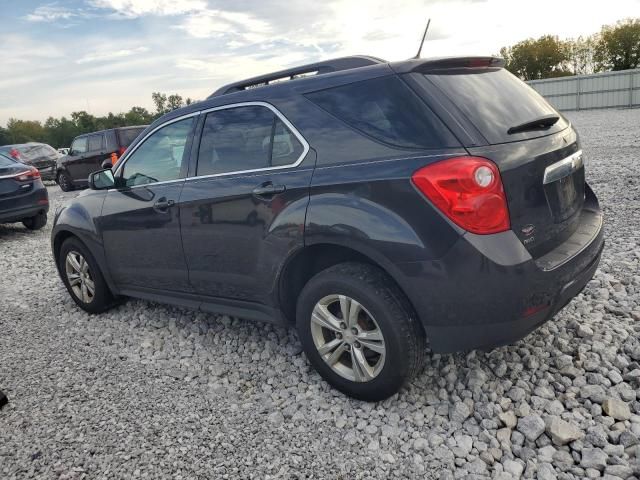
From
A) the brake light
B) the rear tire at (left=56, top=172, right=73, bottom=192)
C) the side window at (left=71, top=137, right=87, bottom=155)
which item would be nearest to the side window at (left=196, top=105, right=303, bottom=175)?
the brake light

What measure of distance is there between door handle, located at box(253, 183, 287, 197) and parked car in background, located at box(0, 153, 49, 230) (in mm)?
7178

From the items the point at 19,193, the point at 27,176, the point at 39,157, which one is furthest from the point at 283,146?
the point at 39,157

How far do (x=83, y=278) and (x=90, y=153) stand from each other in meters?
11.9

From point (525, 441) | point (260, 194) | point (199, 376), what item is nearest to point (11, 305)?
point (199, 376)

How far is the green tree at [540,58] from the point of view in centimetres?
5194

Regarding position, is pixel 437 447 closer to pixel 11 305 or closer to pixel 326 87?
pixel 326 87

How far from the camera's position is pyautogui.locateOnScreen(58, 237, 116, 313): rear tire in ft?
14.8

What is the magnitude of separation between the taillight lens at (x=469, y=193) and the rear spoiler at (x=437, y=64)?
1.94 feet

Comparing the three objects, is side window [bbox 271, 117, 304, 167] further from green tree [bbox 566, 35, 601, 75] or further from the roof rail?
green tree [bbox 566, 35, 601, 75]

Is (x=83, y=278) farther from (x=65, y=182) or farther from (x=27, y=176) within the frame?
(x=65, y=182)

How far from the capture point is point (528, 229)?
2.47 m

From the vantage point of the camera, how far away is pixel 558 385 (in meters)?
2.81

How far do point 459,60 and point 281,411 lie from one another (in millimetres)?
2184

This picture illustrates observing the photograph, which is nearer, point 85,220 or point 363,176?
point 363,176
